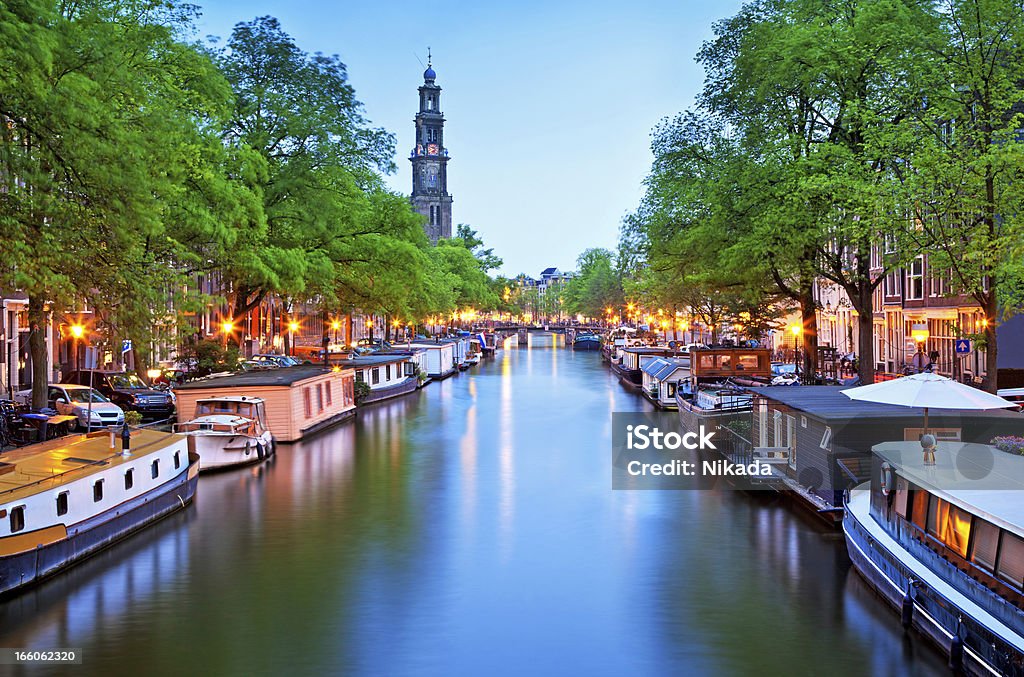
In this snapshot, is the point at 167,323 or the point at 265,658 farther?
the point at 167,323

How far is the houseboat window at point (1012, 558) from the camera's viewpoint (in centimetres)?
1370

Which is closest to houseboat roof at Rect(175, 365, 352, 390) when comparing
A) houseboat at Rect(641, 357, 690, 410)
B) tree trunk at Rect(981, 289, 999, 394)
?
houseboat at Rect(641, 357, 690, 410)

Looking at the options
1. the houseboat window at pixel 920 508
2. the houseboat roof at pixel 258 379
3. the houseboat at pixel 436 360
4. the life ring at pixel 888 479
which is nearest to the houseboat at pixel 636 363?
the houseboat at pixel 436 360

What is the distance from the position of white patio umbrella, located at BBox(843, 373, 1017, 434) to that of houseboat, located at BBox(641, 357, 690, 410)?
33898mm

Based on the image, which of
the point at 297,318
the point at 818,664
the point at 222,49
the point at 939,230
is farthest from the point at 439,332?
the point at 818,664

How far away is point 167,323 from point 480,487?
36.4ft

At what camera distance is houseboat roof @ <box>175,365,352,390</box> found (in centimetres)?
3866

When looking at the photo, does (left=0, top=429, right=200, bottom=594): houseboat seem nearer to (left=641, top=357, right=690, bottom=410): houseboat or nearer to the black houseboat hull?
the black houseboat hull

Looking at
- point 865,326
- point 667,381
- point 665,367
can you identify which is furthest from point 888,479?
point 665,367

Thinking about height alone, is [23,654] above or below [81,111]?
below

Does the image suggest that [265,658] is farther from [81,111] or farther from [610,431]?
[610,431]

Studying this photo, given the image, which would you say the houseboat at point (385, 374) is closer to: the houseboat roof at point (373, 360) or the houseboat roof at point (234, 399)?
the houseboat roof at point (373, 360)

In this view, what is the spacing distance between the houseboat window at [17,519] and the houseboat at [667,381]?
133 feet

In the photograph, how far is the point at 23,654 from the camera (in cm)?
1655
